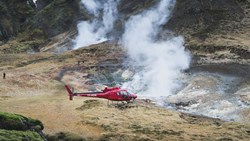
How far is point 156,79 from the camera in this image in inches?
2096

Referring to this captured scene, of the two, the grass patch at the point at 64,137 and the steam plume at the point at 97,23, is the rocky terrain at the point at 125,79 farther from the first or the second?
the steam plume at the point at 97,23

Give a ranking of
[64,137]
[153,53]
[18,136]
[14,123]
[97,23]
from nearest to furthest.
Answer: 1. [18,136]
2. [14,123]
3. [64,137]
4. [153,53]
5. [97,23]

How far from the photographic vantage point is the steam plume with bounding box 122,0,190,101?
52.2m

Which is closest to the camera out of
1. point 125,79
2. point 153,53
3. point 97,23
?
point 125,79

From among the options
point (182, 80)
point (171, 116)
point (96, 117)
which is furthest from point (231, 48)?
point (96, 117)

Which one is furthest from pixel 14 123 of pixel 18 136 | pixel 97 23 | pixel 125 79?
pixel 97 23

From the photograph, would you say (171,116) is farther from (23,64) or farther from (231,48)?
(23,64)

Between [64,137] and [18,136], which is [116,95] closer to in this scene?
[64,137]

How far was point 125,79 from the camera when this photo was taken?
5588 cm

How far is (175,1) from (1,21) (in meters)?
44.3

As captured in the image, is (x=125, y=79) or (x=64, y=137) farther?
(x=125, y=79)

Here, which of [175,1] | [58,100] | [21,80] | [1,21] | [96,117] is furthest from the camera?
[1,21]

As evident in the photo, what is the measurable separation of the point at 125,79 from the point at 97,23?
35.1 m

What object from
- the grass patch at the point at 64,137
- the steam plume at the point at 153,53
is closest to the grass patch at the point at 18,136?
the grass patch at the point at 64,137
